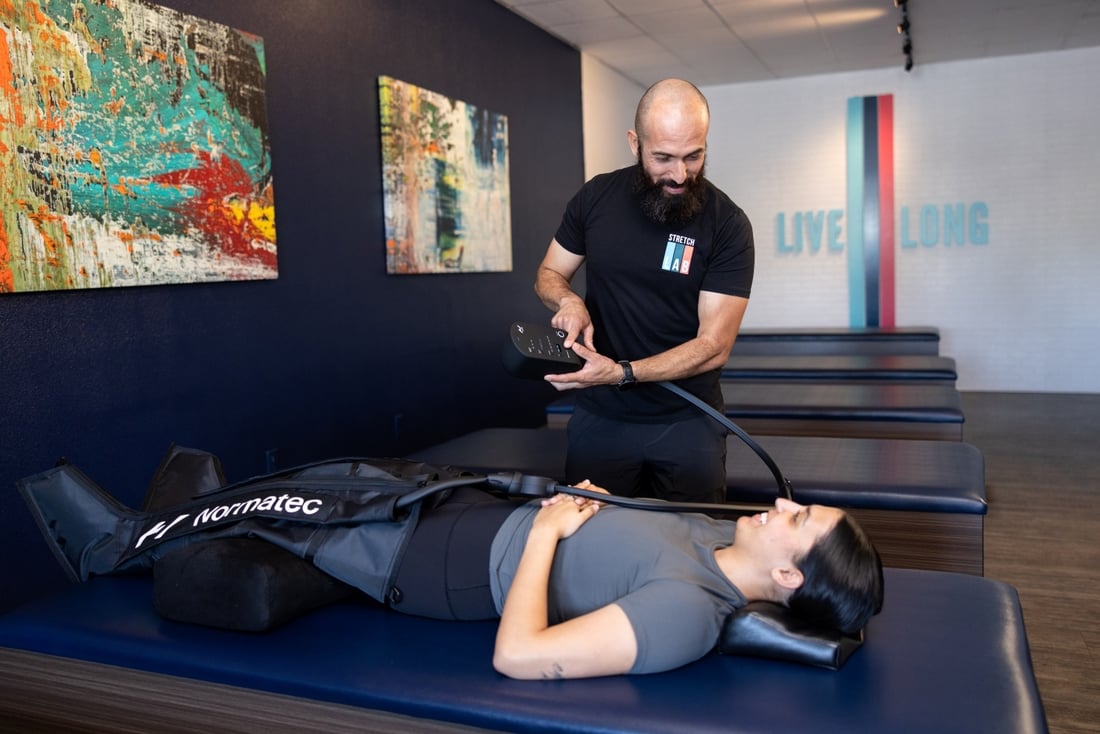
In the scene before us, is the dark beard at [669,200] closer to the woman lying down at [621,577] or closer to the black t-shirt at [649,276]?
the black t-shirt at [649,276]

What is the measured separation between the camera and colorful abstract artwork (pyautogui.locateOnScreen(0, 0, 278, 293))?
2.26 m

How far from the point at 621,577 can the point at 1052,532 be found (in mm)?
2735

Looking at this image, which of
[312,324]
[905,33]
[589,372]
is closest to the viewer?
[589,372]

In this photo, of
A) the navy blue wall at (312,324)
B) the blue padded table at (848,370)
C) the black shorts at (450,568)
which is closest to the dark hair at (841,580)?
the black shorts at (450,568)

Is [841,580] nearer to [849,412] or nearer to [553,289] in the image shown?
[553,289]

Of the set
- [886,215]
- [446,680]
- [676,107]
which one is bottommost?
[446,680]

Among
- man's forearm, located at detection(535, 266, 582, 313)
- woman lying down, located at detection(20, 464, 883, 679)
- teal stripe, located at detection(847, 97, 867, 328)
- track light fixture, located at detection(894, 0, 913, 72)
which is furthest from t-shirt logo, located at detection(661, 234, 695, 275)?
teal stripe, located at detection(847, 97, 867, 328)

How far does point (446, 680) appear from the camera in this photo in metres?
1.37

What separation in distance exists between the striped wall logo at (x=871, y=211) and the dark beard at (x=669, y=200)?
5673 mm

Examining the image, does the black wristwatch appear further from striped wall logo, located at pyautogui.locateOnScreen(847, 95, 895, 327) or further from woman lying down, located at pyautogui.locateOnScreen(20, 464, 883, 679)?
striped wall logo, located at pyautogui.locateOnScreen(847, 95, 895, 327)

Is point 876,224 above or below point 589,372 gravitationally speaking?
above

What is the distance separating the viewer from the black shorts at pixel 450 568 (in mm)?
1558

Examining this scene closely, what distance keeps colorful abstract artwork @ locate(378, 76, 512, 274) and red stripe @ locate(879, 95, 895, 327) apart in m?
3.66

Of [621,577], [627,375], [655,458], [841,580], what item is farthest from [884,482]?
[621,577]
